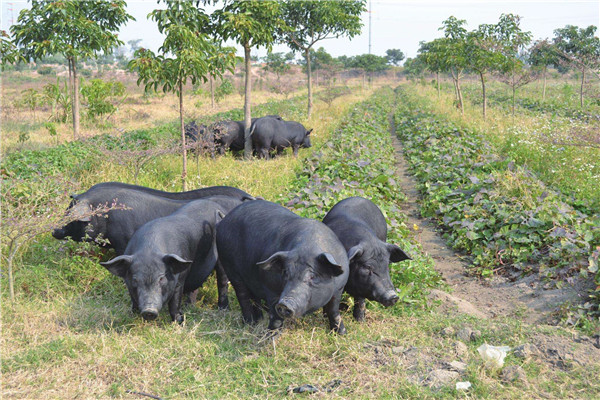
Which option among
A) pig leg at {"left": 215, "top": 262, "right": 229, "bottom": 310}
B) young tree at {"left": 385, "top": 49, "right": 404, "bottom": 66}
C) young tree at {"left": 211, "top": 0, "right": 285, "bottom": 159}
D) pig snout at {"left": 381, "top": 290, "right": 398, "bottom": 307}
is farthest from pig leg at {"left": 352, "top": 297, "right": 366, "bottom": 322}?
young tree at {"left": 385, "top": 49, "right": 404, "bottom": 66}

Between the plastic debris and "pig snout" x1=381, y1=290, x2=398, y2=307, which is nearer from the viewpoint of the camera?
the plastic debris

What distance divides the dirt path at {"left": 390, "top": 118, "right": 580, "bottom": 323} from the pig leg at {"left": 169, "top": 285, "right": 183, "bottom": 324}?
2.86 metres

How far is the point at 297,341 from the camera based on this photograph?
182 inches

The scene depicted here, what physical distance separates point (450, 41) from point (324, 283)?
74.4ft

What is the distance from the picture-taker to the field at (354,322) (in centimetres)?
405

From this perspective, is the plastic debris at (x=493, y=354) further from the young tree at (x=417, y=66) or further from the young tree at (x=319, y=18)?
the young tree at (x=417, y=66)

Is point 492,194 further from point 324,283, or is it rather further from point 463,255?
point 324,283

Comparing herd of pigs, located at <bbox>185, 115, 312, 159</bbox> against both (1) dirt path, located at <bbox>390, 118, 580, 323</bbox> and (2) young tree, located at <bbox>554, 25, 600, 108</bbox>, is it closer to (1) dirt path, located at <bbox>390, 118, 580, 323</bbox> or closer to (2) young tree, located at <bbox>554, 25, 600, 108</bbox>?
(1) dirt path, located at <bbox>390, 118, 580, 323</bbox>

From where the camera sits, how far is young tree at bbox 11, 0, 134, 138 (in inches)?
497

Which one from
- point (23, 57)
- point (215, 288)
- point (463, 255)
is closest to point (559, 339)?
point (463, 255)

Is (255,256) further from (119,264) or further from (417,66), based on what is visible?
(417,66)

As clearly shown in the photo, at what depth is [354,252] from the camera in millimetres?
4637

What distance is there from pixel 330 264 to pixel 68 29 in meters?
11.7

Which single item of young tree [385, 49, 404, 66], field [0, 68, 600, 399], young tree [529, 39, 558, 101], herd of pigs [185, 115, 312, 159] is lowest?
field [0, 68, 600, 399]
